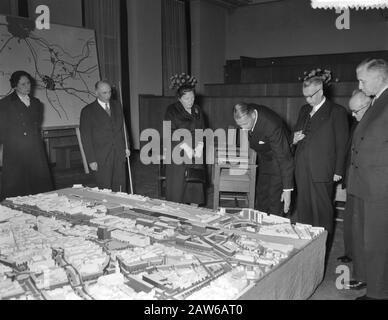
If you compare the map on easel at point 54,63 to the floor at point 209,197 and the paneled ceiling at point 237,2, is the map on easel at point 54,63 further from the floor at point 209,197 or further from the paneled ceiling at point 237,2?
the paneled ceiling at point 237,2

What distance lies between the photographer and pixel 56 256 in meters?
1.69

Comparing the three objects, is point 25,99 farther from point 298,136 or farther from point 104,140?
point 298,136

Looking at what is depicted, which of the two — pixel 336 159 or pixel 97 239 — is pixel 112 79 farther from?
pixel 97 239

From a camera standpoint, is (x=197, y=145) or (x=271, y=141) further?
(x=197, y=145)

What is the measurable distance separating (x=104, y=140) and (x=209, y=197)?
191 cm

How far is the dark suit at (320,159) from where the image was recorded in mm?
2939

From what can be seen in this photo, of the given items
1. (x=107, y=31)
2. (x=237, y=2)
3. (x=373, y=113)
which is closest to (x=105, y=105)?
(x=373, y=113)

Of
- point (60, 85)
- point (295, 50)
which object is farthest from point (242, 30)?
point (60, 85)

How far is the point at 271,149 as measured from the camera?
2.94 metres

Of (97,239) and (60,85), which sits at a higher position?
(60,85)

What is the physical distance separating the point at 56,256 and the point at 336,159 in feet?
7.23

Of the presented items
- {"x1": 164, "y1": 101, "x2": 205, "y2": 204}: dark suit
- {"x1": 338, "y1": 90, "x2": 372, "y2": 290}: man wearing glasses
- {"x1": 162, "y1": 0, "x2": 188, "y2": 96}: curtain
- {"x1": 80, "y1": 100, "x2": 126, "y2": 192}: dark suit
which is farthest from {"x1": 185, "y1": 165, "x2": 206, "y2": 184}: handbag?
{"x1": 162, "y1": 0, "x2": 188, "y2": 96}: curtain

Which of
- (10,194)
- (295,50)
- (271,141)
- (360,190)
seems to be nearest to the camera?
(360,190)

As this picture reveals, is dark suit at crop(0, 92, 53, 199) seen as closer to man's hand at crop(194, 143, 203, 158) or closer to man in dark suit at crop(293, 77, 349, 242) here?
man's hand at crop(194, 143, 203, 158)
